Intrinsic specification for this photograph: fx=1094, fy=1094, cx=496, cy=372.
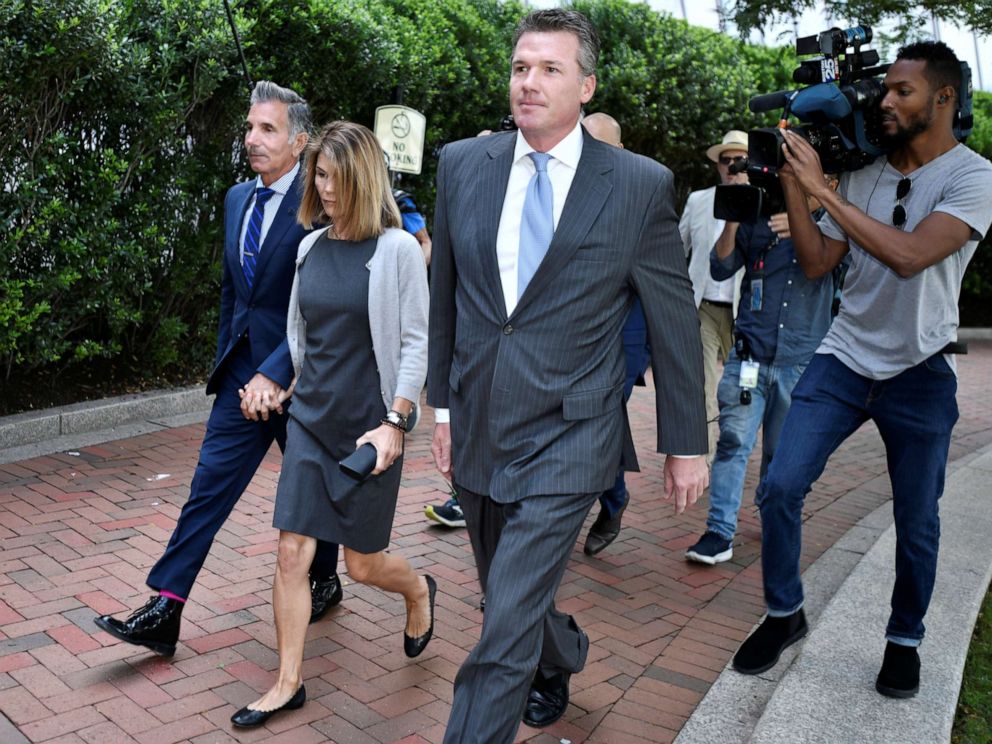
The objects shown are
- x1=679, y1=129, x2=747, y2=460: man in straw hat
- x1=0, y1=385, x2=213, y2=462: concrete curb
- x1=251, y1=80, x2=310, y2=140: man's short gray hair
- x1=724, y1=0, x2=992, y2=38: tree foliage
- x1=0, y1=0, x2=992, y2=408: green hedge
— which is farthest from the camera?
x1=724, y1=0, x2=992, y2=38: tree foliage

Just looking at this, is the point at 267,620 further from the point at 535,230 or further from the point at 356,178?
the point at 535,230

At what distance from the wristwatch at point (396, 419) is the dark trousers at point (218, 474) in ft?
2.17

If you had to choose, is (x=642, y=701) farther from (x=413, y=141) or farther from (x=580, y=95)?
(x=413, y=141)

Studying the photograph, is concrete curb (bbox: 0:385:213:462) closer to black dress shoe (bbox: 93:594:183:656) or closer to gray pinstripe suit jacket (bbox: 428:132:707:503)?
black dress shoe (bbox: 93:594:183:656)

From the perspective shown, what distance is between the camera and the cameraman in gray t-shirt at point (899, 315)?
3484 mm

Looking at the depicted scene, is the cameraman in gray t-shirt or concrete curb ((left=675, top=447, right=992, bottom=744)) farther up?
the cameraman in gray t-shirt

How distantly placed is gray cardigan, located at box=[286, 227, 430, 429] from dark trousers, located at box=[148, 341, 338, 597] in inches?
24.2

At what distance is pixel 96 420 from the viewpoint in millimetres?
7020

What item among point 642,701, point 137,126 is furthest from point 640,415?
point 642,701

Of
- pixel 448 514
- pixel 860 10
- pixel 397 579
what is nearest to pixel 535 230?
pixel 397 579

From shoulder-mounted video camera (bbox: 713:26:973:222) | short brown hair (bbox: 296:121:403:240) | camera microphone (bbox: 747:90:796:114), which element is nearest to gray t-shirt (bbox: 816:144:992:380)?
shoulder-mounted video camera (bbox: 713:26:973:222)

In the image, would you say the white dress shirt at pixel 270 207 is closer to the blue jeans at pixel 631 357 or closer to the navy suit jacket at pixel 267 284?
the navy suit jacket at pixel 267 284

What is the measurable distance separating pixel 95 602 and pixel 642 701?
7.15ft

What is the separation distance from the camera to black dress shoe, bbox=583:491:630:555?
539cm
